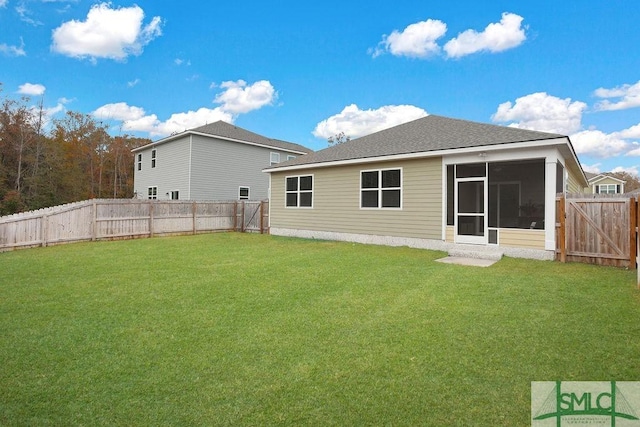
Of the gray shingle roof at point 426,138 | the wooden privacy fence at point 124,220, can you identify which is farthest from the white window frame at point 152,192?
the gray shingle roof at point 426,138

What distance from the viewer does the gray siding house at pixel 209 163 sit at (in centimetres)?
Answer: 2053

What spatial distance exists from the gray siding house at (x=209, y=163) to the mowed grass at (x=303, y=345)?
46.7ft

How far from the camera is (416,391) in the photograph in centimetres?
268

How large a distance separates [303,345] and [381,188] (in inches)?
351

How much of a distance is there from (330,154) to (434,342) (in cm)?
1089

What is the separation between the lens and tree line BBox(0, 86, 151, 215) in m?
24.4

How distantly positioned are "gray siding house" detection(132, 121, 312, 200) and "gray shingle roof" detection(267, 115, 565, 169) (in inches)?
298

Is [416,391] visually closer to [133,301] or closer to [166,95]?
[133,301]

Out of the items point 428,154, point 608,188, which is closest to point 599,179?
point 608,188

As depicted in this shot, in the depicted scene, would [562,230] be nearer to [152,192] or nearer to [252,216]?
[252,216]

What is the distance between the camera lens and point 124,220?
14.1m

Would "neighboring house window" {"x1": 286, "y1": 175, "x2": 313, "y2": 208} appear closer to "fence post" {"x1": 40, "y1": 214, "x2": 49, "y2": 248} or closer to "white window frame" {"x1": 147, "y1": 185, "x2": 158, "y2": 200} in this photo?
"fence post" {"x1": 40, "y1": 214, "x2": 49, "y2": 248}

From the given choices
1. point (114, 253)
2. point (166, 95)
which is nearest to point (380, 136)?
point (114, 253)

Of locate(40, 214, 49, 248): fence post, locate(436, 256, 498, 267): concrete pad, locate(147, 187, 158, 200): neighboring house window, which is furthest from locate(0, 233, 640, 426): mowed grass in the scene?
locate(147, 187, 158, 200): neighboring house window
